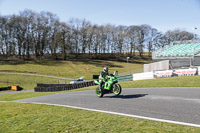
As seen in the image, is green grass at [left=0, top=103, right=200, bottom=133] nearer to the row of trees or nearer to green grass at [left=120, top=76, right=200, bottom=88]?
green grass at [left=120, top=76, right=200, bottom=88]

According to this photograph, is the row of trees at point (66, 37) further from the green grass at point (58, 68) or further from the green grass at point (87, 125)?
the green grass at point (87, 125)

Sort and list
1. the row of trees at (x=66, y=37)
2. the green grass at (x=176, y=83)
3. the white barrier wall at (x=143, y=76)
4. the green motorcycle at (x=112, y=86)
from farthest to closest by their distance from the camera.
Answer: the row of trees at (x=66, y=37)
the white barrier wall at (x=143, y=76)
the green grass at (x=176, y=83)
the green motorcycle at (x=112, y=86)

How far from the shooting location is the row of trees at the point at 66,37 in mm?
74438

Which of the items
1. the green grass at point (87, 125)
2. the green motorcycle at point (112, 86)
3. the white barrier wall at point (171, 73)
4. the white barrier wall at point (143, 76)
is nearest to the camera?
the green grass at point (87, 125)

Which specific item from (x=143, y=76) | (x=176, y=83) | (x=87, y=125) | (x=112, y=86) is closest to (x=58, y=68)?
(x=143, y=76)

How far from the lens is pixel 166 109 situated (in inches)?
281

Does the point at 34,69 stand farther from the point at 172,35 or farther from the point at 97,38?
the point at 172,35

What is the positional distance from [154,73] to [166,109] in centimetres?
1778

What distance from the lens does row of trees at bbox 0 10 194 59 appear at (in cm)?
7444

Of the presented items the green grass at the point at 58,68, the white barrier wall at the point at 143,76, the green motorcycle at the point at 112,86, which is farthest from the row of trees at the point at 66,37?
the green motorcycle at the point at 112,86

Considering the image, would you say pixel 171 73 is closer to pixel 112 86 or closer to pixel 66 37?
pixel 112 86

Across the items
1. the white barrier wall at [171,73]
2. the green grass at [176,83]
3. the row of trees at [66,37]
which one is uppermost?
the row of trees at [66,37]

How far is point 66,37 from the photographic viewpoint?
76.8m

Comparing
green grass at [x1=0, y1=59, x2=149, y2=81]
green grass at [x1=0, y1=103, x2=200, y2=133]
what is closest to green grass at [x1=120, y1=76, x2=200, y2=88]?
green grass at [x1=0, y1=103, x2=200, y2=133]
